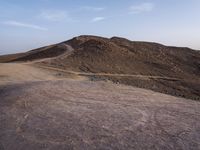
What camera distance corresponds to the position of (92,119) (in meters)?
9.35

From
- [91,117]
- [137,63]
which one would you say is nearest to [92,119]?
[91,117]

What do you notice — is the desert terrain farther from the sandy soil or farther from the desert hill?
the desert hill

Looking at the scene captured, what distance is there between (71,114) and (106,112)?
1.16 metres

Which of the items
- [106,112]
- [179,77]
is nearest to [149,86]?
[179,77]

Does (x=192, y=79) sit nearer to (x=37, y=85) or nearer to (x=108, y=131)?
(x=37, y=85)

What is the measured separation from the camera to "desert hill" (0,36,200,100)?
23953mm

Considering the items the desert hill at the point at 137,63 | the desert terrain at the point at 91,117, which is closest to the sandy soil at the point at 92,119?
the desert terrain at the point at 91,117

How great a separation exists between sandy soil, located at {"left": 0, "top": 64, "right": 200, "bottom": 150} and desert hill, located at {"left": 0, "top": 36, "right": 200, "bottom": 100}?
9.19m

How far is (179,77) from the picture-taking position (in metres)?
27.3

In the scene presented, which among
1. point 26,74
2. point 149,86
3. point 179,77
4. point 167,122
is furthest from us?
point 179,77

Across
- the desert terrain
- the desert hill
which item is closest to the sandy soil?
the desert terrain

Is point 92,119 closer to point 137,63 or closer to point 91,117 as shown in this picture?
point 91,117

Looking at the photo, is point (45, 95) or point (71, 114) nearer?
point (71, 114)

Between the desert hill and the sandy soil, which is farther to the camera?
the desert hill
